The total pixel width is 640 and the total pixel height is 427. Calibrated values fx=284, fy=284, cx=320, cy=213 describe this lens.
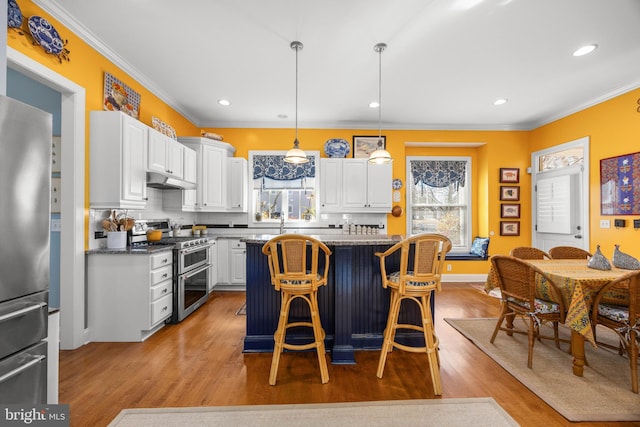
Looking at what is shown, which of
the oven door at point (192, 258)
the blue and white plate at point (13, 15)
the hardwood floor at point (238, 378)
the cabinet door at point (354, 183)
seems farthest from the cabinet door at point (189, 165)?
the cabinet door at point (354, 183)

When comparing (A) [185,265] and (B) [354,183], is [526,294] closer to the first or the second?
(B) [354,183]

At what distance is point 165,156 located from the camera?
353cm

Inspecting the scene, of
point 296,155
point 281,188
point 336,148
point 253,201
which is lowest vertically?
point 253,201

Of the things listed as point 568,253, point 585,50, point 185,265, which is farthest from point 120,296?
point 585,50

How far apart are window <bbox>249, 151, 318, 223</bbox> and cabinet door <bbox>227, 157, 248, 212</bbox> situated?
285mm

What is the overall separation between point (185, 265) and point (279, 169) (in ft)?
7.75

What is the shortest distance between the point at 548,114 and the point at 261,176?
198 inches

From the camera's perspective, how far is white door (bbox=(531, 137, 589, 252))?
4.28 metres

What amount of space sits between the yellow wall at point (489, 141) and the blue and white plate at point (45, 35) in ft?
0.99

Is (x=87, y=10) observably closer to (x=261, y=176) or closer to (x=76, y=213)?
(x=76, y=213)

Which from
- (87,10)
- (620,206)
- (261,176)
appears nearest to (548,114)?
(620,206)

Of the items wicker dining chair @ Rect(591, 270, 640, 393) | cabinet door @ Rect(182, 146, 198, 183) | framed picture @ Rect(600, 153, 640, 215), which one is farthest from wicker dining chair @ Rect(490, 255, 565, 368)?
cabinet door @ Rect(182, 146, 198, 183)

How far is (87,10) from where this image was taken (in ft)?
7.95

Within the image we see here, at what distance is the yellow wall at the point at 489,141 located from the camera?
11.8 feet
